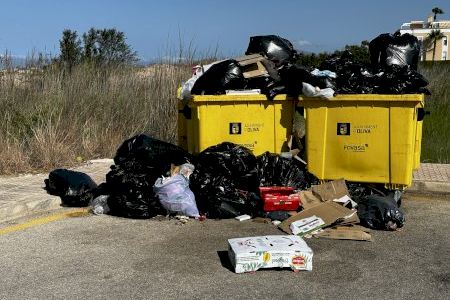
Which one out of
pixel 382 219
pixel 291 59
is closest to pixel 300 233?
pixel 382 219

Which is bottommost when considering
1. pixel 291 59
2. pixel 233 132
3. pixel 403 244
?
pixel 403 244

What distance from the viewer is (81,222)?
6125 mm

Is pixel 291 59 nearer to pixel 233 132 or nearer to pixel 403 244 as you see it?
pixel 233 132

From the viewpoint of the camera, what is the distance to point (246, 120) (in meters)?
7.23

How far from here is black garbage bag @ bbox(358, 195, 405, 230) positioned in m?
5.77

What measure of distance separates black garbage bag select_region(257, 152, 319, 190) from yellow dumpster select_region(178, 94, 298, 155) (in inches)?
18.4

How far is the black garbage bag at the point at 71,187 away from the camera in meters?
6.75

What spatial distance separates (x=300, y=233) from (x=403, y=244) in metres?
0.96

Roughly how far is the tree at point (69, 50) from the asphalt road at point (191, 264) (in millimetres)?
7114

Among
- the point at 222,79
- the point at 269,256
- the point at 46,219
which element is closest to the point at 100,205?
the point at 46,219

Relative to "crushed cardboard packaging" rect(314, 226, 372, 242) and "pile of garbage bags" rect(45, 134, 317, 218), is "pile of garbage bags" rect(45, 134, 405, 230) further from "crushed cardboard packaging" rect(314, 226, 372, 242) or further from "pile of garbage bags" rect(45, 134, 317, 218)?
"crushed cardboard packaging" rect(314, 226, 372, 242)

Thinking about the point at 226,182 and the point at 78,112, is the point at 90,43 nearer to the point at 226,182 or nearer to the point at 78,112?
the point at 78,112

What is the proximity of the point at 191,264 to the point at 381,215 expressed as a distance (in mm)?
2169

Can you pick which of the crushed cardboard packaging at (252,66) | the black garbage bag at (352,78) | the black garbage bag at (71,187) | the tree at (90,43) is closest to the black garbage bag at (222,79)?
the crushed cardboard packaging at (252,66)
